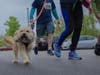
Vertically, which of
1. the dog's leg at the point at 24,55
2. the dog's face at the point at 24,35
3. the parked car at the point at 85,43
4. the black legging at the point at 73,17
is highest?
the black legging at the point at 73,17

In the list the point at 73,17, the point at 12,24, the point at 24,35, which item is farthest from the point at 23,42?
the point at 12,24

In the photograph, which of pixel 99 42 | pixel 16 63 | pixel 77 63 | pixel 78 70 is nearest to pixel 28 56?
pixel 16 63

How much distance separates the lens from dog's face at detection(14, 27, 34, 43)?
30.9ft

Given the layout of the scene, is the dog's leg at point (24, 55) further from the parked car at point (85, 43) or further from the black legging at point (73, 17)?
the parked car at point (85, 43)

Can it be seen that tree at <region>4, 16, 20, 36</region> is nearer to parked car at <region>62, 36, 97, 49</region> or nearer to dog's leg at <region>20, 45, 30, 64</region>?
parked car at <region>62, 36, 97, 49</region>

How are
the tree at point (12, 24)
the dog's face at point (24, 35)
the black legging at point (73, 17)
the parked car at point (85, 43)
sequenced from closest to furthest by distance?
the dog's face at point (24, 35), the black legging at point (73, 17), the parked car at point (85, 43), the tree at point (12, 24)

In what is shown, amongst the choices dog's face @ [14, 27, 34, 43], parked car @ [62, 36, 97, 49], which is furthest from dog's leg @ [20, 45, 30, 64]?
parked car @ [62, 36, 97, 49]

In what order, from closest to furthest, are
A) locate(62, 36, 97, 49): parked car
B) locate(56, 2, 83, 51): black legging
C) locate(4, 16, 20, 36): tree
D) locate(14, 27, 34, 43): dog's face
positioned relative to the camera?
1. locate(14, 27, 34, 43): dog's face
2. locate(56, 2, 83, 51): black legging
3. locate(62, 36, 97, 49): parked car
4. locate(4, 16, 20, 36): tree

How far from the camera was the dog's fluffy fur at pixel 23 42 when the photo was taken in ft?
31.0

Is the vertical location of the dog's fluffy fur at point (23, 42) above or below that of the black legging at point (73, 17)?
below

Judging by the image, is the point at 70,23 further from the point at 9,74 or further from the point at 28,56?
the point at 9,74

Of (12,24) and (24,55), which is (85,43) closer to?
(24,55)

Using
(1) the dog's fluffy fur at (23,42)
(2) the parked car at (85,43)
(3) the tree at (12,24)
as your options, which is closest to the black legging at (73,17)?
(1) the dog's fluffy fur at (23,42)

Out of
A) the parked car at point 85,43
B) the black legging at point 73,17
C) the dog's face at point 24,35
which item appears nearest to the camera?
the dog's face at point 24,35
